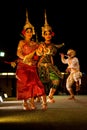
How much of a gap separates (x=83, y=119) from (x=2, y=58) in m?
18.4

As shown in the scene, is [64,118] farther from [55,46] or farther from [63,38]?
[63,38]

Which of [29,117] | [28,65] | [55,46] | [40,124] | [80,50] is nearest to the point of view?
[40,124]

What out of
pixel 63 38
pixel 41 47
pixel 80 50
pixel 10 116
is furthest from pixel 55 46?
pixel 80 50

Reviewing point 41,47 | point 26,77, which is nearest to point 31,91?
point 26,77

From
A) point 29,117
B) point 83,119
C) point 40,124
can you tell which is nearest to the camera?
point 40,124

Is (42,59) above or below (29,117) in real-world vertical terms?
above

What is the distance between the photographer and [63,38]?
75.3 feet

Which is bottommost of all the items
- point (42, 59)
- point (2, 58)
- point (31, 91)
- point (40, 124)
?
point (40, 124)

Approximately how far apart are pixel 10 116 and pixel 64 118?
1192 mm

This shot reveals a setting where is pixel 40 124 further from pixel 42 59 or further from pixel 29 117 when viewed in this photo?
pixel 42 59

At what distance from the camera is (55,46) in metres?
11.4

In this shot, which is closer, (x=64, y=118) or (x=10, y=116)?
(x=64, y=118)

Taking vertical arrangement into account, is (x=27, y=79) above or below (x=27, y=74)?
below

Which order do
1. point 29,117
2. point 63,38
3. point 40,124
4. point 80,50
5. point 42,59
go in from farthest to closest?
point 80,50, point 63,38, point 42,59, point 29,117, point 40,124
